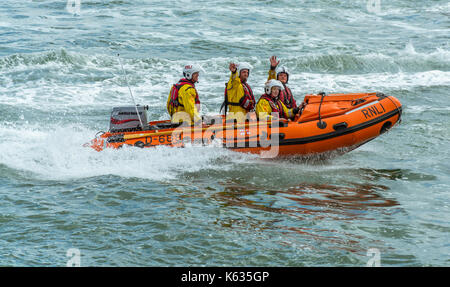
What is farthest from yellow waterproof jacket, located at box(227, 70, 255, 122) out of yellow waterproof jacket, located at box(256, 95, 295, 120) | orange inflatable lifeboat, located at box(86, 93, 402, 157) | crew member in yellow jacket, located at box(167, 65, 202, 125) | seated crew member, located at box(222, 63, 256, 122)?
crew member in yellow jacket, located at box(167, 65, 202, 125)

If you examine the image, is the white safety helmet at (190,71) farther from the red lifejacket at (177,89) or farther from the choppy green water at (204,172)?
the choppy green water at (204,172)

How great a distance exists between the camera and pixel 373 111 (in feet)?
26.7

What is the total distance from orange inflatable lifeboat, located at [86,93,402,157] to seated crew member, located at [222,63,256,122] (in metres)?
0.25

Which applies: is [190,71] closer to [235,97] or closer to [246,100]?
[235,97]

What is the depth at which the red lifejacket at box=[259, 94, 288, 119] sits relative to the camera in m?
8.13

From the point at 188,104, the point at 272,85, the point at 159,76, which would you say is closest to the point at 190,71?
the point at 188,104

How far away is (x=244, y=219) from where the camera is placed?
6.20m

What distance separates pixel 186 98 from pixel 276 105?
1.29 metres

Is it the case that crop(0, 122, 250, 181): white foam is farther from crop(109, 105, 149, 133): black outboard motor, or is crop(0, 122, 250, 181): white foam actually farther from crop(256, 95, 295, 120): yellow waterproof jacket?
crop(256, 95, 295, 120): yellow waterproof jacket

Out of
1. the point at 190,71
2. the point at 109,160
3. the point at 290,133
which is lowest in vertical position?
the point at 109,160

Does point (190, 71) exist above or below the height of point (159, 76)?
above

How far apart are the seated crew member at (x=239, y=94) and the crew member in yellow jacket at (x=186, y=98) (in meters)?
0.55

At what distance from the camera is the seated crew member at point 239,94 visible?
27.5 feet
